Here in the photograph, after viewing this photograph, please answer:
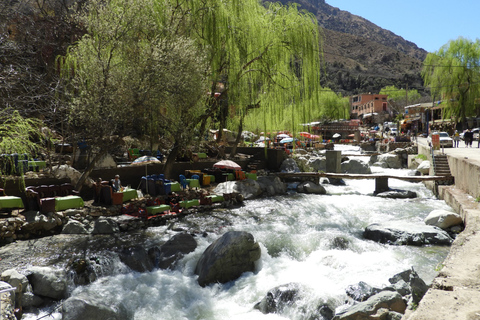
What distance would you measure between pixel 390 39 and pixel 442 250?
196m

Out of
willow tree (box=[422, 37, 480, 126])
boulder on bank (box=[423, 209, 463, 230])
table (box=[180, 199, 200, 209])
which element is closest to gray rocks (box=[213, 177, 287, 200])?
table (box=[180, 199, 200, 209])

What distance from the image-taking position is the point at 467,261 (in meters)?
5.72

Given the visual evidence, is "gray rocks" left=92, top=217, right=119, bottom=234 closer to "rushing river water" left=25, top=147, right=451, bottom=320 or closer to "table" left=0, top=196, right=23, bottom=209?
"rushing river water" left=25, top=147, right=451, bottom=320

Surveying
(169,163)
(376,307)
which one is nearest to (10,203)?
(169,163)

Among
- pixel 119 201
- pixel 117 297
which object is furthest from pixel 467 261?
pixel 119 201

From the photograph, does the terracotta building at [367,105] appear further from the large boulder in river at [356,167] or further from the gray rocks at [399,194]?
the gray rocks at [399,194]

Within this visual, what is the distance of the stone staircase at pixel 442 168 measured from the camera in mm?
15445

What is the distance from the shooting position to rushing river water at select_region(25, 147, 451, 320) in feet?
21.1

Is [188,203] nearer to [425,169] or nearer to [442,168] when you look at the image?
[442,168]

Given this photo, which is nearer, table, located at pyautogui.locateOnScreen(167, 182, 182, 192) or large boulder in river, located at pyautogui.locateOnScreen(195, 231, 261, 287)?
large boulder in river, located at pyautogui.locateOnScreen(195, 231, 261, 287)

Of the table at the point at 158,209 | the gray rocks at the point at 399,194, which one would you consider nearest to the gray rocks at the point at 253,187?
the table at the point at 158,209

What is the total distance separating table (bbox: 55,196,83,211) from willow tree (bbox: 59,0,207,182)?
0.97 meters

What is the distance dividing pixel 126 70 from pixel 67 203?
4451mm

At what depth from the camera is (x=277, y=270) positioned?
7.79 m
